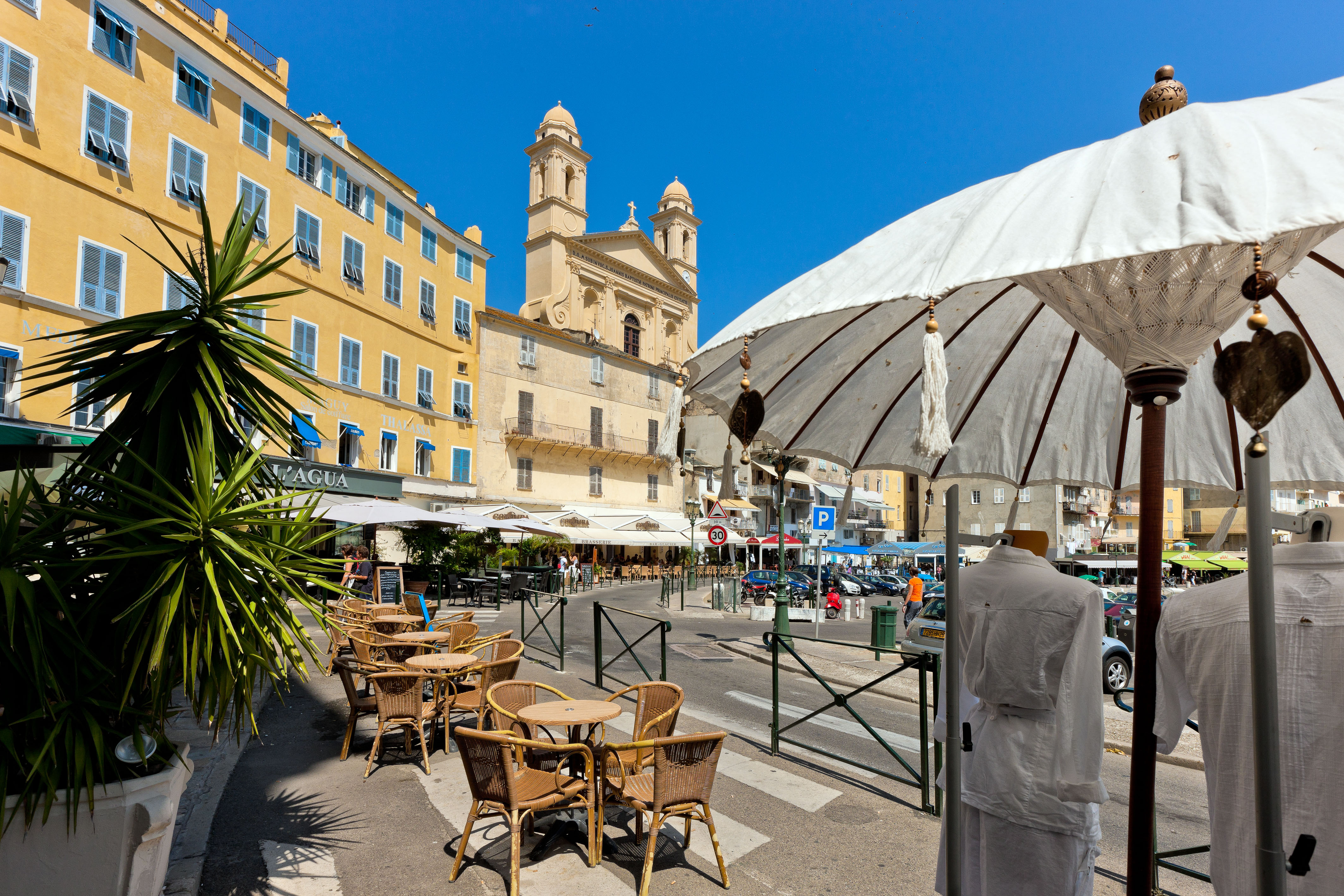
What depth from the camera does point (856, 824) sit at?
4.99m

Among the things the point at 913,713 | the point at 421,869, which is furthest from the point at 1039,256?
the point at 913,713

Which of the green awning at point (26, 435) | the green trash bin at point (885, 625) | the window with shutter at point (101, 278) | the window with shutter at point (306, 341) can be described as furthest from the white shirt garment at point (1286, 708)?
the window with shutter at point (306, 341)

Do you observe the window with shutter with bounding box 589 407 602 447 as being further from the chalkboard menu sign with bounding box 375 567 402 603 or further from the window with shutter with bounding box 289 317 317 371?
the chalkboard menu sign with bounding box 375 567 402 603

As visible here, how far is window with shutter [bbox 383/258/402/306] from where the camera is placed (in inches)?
1035

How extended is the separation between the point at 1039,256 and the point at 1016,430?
9.20 ft

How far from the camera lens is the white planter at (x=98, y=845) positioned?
295 centimetres

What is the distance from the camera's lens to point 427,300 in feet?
93.8

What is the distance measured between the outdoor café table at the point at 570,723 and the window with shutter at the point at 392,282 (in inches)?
948

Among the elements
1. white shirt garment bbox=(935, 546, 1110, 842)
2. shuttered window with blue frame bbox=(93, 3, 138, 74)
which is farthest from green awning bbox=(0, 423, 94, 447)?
white shirt garment bbox=(935, 546, 1110, 842)

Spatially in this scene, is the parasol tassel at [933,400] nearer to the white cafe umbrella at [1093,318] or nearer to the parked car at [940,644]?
the white cafe umbrella at [1093,318]

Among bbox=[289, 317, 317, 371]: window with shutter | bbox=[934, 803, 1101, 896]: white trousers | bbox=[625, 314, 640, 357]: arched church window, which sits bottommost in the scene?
bbox=[934, 803, 1101, 896]: white trousers

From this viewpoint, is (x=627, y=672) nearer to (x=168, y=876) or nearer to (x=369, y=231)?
(x=168, y=876)

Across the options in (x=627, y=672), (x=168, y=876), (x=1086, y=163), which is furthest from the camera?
(x=627, y=672)

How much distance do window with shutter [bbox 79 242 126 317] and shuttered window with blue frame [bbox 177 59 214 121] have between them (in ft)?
15.7
